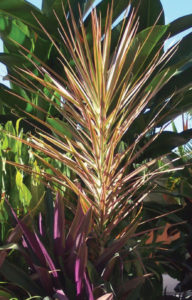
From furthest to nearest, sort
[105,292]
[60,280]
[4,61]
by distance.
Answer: [4,61]
[60,280]
[105,292]

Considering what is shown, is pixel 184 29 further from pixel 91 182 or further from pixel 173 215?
pixel 91 182

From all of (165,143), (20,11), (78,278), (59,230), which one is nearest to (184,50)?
(165,143)

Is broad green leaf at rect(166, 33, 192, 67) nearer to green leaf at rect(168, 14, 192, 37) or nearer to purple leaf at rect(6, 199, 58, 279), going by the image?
green leaf at rect(168, 14, 192, 37)

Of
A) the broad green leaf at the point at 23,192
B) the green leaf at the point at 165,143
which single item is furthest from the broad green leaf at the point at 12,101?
the broad green leaf at the point at 23,192

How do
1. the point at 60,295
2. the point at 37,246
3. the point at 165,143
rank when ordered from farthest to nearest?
the point at 165,143, the point at 37,246, the point at 60,295

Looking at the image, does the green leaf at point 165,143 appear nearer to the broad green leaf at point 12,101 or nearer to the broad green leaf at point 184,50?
the broad green leaf at point 184,50

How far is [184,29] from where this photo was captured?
130 inches

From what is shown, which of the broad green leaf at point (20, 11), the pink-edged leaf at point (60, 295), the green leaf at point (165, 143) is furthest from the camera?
the broad green leaf at point (20, 11)

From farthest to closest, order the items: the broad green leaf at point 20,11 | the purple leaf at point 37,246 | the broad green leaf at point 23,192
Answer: the broad green leaf at point 20,11, the broad green leaf at point 23,192, the purple leaf at point 37,246

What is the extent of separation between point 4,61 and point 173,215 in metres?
1.53

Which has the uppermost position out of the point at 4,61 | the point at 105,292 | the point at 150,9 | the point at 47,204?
the point at 150,9

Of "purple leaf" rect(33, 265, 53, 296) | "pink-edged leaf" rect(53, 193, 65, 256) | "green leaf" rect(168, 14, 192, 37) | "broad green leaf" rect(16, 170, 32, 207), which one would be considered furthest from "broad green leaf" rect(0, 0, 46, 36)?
"purple leaf" rect(33, 265, 53, 296)

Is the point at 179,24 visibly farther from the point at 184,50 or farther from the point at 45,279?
the point at 45,279

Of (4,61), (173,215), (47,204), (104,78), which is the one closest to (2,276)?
(47,204)
